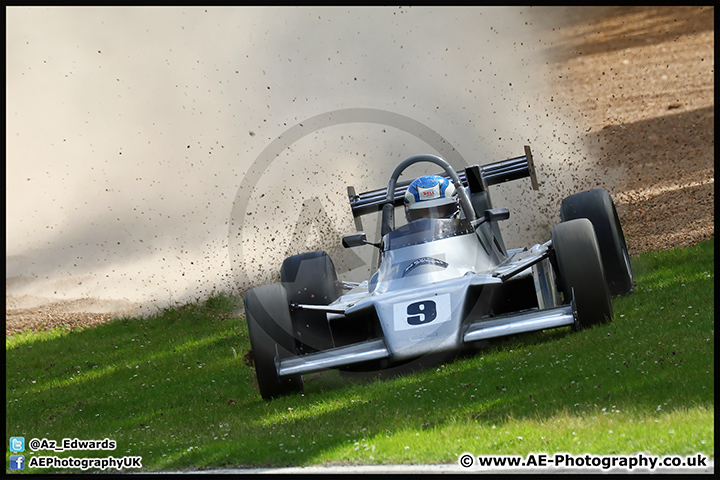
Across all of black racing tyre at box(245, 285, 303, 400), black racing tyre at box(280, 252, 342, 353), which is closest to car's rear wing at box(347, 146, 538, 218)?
black racing tyre at box(280, 252, 342, 353)

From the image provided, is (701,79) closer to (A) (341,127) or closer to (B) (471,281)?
(A) (341,127)

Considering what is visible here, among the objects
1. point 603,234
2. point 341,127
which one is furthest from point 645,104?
point 603,234

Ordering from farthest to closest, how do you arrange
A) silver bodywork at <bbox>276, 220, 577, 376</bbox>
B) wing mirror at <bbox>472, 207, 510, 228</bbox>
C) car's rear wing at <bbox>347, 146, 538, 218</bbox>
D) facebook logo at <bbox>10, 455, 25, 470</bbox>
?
car's rear wing at <bbox>347, 146, 538, 218</bbox>
wing mirror at <bbox>472, 207, 510, 228</bbox>
silver bodywork at <bbox>276, 220, 577, 376</bbox>
facebook logo at <bbox>10, 455, 25, 470</bbox>

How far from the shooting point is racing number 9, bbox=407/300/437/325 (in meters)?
6.66

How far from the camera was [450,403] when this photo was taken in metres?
5.70

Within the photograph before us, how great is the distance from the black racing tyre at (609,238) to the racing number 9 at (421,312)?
2663 millimetres

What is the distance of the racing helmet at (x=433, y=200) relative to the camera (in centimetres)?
850

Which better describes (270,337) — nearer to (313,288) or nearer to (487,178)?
(313,288)

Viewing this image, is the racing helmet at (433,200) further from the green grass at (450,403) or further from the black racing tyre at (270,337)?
the black racing tyre at (270,337)

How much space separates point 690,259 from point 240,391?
6194mm
